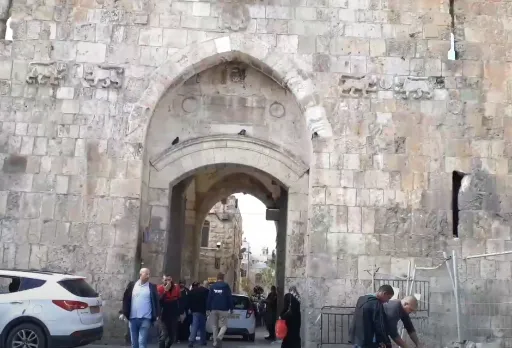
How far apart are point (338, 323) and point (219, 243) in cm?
2298

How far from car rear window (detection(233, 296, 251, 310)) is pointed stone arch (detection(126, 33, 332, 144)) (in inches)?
206

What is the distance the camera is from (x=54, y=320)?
878cm

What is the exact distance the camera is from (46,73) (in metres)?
12.1

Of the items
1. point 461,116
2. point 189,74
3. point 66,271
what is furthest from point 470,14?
point 66,271

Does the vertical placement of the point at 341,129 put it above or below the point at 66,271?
above

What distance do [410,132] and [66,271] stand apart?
7440 millimetres

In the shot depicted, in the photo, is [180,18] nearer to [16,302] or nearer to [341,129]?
[341,129]

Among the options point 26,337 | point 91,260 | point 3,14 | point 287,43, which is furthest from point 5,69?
point 26,337

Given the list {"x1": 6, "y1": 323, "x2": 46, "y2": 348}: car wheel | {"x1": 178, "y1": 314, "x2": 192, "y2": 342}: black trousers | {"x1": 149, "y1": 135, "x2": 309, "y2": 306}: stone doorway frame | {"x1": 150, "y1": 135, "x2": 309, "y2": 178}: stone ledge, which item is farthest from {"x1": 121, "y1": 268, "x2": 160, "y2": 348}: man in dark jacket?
{"x1": 178, "y1": 314, "x2": 192, "y2": 342}: black trousers

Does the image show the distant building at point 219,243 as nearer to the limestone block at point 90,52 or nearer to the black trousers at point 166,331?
the limestone block at point 90,52

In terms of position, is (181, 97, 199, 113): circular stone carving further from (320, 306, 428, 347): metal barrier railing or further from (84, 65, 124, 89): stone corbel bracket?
(320, 306, 428, 347): metal barrier railing

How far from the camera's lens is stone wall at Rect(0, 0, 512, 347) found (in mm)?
11609

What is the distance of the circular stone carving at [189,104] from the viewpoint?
13002 mm

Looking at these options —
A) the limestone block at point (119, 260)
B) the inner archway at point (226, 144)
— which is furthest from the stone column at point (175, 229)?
the limestone block at point (119, 260)
